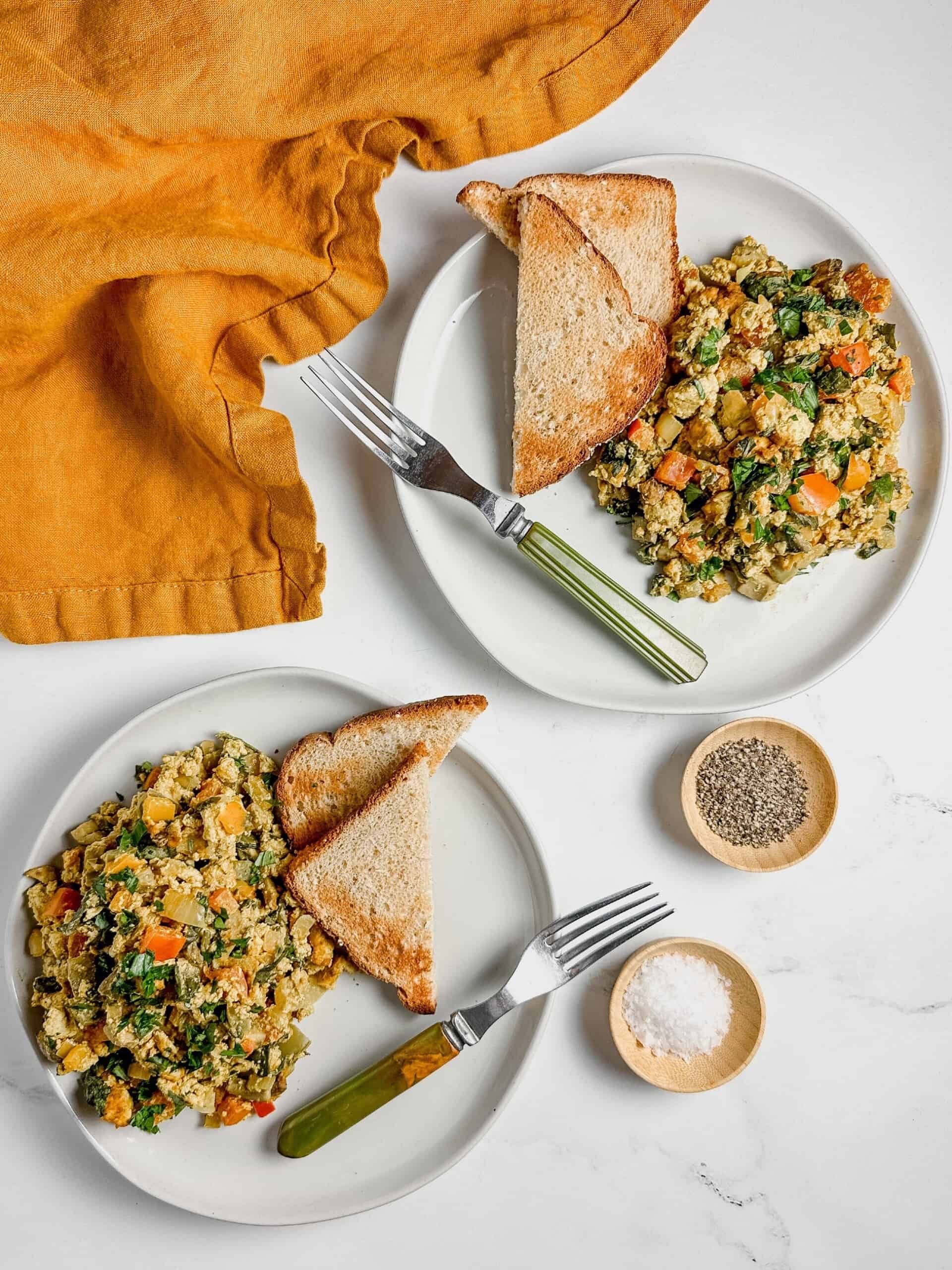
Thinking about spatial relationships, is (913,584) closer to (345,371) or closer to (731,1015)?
(731,1015)

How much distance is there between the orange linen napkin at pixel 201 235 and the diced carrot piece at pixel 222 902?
27.2 inches

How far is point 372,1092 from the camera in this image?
233cm

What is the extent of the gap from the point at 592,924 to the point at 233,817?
96 centimetres

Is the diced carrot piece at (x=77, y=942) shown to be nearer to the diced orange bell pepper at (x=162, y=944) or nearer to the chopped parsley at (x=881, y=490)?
the diced orange bell pepper at (x=162, y=944)

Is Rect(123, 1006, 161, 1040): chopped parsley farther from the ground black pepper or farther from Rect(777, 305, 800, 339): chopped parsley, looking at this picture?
Rect(777, 305, 800, 339): chopped parsley

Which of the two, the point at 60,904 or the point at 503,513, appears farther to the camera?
the point at 503,513

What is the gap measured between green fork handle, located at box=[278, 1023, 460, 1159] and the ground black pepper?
930mm

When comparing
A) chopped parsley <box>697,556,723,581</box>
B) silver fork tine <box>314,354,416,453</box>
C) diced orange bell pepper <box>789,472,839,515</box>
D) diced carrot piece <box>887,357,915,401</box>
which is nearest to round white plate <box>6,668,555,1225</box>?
silver fork tine <box>314,354,416,453</box>

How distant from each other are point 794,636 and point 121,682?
1.84 metres

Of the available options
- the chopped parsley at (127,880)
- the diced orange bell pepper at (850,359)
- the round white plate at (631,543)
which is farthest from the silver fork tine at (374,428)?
the chopped parsley at (127,880)

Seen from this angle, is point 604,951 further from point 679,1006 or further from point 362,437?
point 362,437

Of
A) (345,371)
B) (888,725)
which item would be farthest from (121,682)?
(888,725)

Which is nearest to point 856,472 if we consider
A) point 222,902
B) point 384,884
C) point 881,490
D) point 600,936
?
point 881,490

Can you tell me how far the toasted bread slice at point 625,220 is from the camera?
7.74 feet
